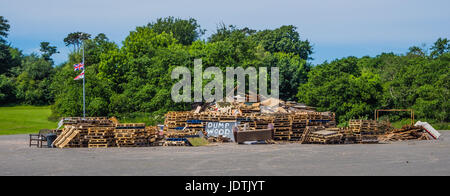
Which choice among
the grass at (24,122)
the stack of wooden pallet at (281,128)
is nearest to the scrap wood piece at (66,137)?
the stack of wooden pallet at (281,128)

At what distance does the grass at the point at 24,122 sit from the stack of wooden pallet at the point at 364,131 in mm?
29577

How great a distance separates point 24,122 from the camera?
5341cm

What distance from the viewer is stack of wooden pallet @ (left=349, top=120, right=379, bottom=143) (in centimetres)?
2759

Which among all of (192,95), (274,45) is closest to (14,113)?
(192,95)

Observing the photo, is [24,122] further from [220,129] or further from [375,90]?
[375,90]

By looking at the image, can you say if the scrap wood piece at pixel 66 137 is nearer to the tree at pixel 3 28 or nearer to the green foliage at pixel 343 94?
the green foliage at pixel 343 94

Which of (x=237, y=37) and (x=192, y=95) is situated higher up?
(x=237, y=37)

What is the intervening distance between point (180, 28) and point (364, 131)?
193 ft

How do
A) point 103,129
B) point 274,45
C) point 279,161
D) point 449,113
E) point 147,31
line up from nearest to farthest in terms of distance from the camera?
point 279,161 → point 103,129 → point 449,113 → point 147,31 → point 274,45

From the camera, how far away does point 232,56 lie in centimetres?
5375

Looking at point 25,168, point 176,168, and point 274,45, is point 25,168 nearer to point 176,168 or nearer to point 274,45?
point 176,168

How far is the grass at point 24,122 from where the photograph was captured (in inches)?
1806

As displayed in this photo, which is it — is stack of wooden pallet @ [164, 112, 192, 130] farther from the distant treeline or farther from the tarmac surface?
the distant treeline
